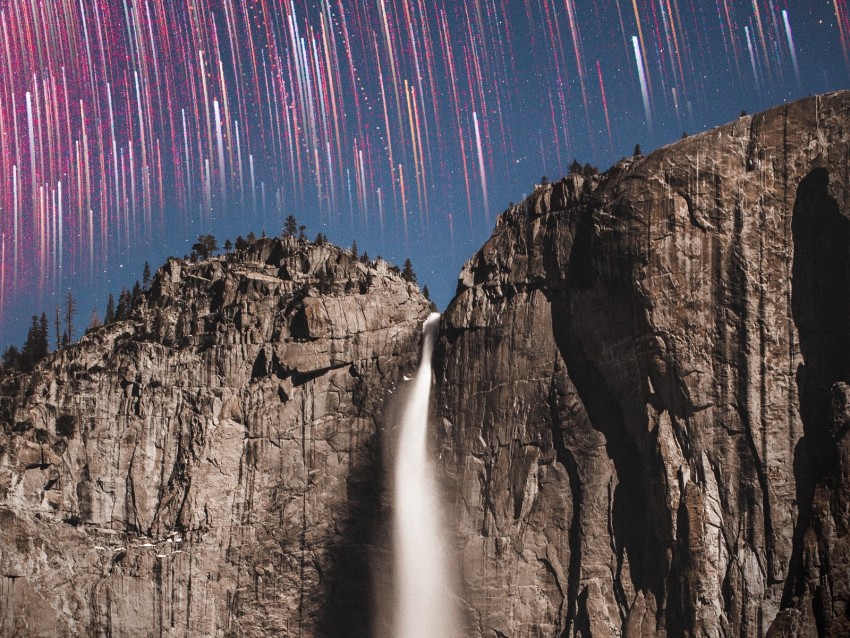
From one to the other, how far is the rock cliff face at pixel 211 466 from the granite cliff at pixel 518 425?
15cm

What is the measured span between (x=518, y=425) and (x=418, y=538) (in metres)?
9.27

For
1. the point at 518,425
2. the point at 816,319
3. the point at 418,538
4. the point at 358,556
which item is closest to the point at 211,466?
the point at 358,556

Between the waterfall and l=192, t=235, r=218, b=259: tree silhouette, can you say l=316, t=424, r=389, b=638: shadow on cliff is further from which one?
l=192, t=235, r=218, b=259: tree silhouette

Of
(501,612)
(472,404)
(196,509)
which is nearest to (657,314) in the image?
(472,404)

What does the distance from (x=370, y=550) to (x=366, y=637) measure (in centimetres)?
510

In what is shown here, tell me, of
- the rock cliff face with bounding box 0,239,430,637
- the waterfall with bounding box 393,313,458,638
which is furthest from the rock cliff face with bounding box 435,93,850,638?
the rock cliff face with bounding box 0,239,430,637

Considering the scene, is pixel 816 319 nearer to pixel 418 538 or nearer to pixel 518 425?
pixel 518 425

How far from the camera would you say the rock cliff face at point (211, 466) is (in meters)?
70.3

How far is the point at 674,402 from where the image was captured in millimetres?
62000

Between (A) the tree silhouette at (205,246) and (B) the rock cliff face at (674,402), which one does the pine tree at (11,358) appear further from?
(B) the rock cliff face at (674,402)

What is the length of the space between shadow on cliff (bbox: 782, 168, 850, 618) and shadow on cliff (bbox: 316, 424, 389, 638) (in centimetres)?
2461

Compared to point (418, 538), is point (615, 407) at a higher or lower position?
higher

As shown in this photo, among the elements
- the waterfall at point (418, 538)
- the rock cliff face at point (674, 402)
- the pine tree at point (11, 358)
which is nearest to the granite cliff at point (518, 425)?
the rock cliff face at point (674, 402)

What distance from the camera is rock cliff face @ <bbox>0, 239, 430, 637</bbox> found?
70312 millimetres
